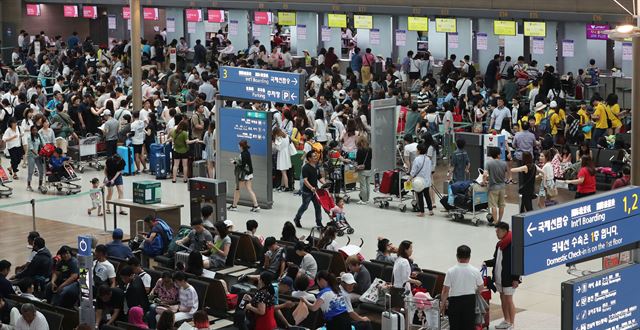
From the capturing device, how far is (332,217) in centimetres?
2231

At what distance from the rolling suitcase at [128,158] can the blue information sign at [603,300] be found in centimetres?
1807

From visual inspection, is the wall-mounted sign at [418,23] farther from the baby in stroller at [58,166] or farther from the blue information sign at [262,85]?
the baby in stroller at [58,166]

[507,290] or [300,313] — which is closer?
[300,313]

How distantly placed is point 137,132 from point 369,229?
731 centimetres

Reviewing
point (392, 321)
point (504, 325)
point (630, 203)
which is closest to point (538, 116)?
point (504, 325)

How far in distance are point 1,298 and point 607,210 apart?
7.98 m

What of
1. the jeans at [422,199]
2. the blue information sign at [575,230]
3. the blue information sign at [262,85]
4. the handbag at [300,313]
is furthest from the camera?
the blue information sign at [262,85]

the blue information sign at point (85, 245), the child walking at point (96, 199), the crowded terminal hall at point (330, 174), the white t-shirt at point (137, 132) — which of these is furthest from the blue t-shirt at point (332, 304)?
the white t-shirt at point (137, 132)

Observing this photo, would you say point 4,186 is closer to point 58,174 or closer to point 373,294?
point 58,174

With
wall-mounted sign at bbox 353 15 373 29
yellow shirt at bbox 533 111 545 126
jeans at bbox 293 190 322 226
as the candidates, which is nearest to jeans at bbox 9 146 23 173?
jeans at bbox 293 190 322 226

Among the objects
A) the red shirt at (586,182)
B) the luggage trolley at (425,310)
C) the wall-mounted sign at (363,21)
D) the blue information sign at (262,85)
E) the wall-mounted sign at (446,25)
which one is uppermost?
the wall-mounted sign at (363,21)

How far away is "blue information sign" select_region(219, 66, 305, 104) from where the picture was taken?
78.0 feet

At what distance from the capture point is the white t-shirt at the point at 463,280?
15.2 m

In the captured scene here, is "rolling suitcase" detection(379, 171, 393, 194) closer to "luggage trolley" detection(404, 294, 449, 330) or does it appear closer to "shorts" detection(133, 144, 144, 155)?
"shorts" detection(133, 144, 144, 155)
